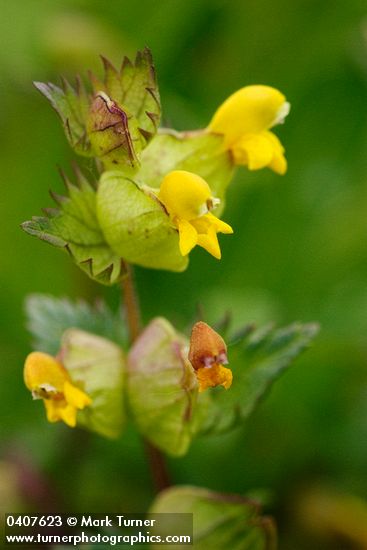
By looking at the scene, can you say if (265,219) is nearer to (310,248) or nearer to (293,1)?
(310,248)

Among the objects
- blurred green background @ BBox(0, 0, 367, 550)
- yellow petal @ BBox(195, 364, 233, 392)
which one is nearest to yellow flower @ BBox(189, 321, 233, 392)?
yellow petal @ BBox(195, 364, 233, 392)

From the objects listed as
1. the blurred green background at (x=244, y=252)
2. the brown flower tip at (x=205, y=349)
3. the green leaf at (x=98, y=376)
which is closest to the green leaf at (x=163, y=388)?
the green leaf at (x=98, y=376)

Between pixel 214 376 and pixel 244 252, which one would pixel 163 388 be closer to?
pixel 214 376

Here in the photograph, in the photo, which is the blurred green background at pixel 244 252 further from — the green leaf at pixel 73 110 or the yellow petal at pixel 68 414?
the green leaf at pixel 73 110

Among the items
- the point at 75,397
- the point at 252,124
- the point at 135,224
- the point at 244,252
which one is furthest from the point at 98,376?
the point at 244,252

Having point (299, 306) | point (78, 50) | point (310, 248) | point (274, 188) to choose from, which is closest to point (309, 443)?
point (299, 306)
